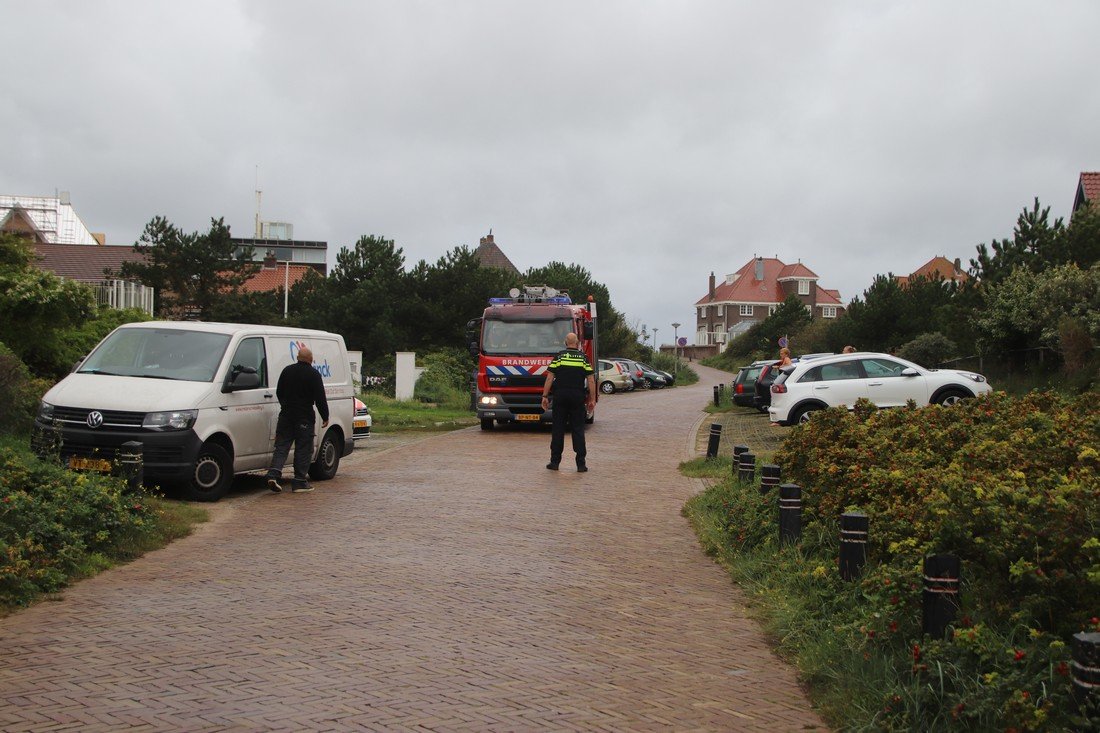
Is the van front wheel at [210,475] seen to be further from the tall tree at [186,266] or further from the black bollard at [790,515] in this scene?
the tall tree at [186,266]

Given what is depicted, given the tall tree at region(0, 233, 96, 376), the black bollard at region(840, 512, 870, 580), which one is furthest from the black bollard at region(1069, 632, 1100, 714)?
the tall tree at region(0, 233, 96, 376)

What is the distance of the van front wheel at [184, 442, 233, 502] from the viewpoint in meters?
11.4

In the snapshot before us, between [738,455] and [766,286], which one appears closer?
[738,455]

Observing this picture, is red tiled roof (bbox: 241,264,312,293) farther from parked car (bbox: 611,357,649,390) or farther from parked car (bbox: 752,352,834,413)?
parked car (bbox: 752,352,834,413)

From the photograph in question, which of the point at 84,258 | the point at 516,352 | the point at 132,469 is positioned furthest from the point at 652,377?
the point at 132,469

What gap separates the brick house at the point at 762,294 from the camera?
118 metres

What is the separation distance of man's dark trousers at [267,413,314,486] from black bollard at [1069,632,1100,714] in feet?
32.0

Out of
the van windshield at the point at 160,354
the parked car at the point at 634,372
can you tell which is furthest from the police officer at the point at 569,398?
the parked car at the point at 634,372

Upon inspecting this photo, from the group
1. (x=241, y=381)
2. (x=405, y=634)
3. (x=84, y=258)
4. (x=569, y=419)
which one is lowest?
(x=405, y=634)

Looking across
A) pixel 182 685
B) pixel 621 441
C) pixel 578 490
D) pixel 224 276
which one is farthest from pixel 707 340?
pixel 182 685

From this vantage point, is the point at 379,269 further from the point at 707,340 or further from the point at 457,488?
the point at 707,340

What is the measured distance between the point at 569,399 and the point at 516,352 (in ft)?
26.1

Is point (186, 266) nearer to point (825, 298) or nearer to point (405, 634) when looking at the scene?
point (405, 634)

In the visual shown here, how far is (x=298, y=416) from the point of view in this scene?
491 inches
